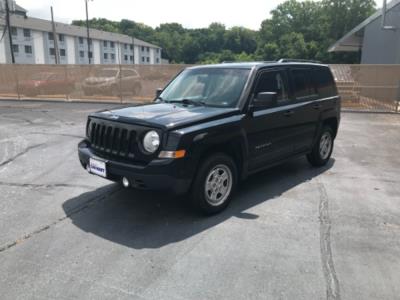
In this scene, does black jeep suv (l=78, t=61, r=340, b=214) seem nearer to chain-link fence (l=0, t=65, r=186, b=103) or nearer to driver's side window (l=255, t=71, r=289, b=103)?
driver's side window (l=255, t=71, r=289, b=103)

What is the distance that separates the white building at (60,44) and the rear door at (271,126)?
133 feet

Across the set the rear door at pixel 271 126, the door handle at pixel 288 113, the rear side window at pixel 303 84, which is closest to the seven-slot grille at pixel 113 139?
the rear door at pixel 271 126

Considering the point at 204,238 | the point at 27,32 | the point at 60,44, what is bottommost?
the point at 204,238

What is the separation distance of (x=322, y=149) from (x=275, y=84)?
2.04 m

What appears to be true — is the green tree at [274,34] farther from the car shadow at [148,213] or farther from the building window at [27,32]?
the car shadow at [148,213]

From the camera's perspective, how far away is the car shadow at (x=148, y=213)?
13.4 feet

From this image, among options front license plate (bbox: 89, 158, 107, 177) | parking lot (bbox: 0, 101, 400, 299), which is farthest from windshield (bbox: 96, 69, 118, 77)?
front license plate (bbox: 89, 158, 107, 177)

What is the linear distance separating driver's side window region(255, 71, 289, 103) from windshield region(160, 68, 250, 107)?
241 mm

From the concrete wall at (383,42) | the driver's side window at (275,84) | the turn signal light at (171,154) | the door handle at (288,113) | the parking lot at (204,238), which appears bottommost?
the parking lot at (204,238)

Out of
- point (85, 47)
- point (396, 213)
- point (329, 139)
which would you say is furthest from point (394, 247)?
point (85, 47)

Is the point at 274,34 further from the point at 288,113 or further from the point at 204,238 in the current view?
the point at 204,238

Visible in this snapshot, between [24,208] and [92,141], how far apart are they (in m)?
1.26

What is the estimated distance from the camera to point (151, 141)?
4117 mm

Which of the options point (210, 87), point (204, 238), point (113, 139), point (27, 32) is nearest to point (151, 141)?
point (113, 139)
